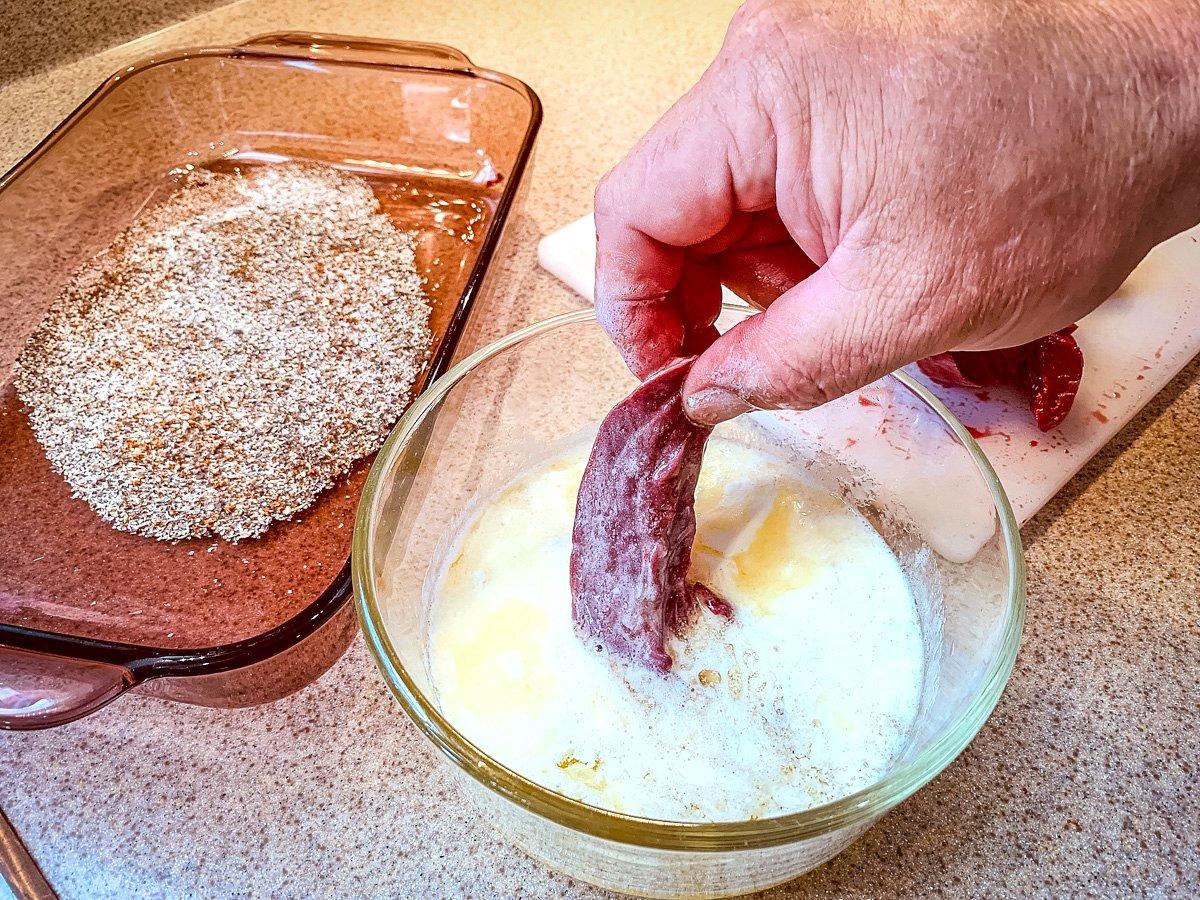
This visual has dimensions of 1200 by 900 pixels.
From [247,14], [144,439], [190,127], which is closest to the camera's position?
[144,439]

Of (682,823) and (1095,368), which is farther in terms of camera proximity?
(1095,368)

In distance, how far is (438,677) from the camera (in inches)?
29.1

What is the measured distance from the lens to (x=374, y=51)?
→ 142 cm

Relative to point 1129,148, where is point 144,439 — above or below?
below

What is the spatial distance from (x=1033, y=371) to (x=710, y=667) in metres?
0.56

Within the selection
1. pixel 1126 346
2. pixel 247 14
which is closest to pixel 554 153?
pixel 247 14

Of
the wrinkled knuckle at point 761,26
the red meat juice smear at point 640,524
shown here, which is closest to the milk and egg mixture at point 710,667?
the red meat juice smear at point 640,524

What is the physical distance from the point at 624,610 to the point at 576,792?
0.47ft

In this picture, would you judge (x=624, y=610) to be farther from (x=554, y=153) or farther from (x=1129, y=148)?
(x=554, y=153)

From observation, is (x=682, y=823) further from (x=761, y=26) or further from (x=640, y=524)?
(x=761, y=26)

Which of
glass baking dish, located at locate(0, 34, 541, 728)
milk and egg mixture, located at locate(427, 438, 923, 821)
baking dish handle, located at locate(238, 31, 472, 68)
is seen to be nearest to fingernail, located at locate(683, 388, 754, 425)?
milk and egg mixture, located at locate(427, 438, 923, 821)

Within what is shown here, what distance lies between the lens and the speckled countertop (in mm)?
737

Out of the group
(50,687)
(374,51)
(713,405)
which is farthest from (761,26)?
(374,51)

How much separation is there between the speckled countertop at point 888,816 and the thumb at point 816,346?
0.40m
